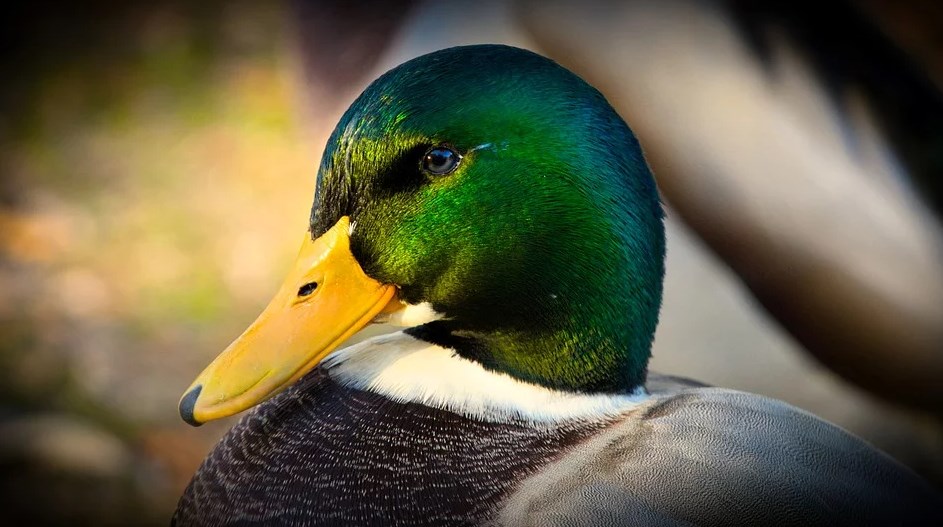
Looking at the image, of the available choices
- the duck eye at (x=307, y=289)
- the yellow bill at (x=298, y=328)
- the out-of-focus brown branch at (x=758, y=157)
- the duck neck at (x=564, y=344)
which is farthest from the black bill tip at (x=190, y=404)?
the out-of-focus brown branch at (x=758, y=157)

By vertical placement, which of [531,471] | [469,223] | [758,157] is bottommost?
[531,471]

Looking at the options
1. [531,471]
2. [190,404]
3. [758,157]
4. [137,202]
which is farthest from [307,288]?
[137,202]

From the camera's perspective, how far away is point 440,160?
74 cm

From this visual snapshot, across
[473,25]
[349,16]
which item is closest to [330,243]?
[473,25]

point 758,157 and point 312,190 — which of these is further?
point 312,190

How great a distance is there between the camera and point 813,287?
1.51 m

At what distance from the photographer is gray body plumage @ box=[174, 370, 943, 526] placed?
0.72 metres

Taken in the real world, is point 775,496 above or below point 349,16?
below

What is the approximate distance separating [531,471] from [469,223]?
0.21 m

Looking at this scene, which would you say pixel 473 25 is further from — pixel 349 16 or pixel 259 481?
pixel 259 481

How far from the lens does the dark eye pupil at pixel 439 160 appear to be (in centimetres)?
74

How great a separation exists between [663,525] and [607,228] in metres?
0.25

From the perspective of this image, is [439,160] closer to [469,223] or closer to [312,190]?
[469,223]

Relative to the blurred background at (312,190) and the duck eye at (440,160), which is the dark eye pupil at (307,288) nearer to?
the duck eye at (440,160)
